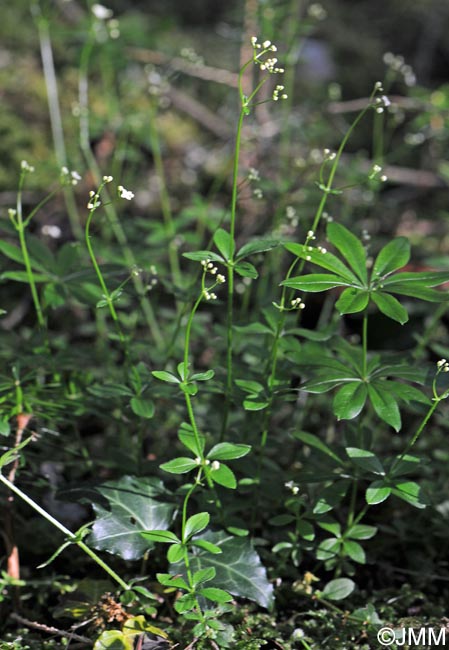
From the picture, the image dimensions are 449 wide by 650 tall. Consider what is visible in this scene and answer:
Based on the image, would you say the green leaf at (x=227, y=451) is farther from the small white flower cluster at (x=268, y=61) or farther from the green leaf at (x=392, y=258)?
the small white flower cluster at (x=268, y=61)

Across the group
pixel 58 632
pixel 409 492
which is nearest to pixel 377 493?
pixel 409 492

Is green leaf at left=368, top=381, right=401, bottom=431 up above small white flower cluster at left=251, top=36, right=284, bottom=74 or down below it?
below

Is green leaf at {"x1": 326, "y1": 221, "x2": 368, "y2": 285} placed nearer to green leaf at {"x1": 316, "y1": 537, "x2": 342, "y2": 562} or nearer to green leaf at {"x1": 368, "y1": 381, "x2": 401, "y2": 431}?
green leaf at {"x1": 368, "y1": 381, "x2": 401, "y2": 431}

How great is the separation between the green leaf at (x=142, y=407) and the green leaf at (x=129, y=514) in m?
0.20

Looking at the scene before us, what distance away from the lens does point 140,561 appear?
1806 mm

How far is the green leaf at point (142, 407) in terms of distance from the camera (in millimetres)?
1573

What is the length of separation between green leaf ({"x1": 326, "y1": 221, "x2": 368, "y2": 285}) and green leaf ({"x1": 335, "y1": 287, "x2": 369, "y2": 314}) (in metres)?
0.08

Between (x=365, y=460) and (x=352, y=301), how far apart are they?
38 centimetres

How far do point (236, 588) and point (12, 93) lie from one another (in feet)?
10.7

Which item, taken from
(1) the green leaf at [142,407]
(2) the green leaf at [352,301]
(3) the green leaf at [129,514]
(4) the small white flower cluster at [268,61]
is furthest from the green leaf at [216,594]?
(4) the small white flower cluster at [268,61]

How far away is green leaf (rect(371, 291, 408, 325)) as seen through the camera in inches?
56.1

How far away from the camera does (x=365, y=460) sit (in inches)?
60.6

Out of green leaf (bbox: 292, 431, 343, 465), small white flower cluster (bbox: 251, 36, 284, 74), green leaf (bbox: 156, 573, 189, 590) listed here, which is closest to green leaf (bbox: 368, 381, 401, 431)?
green leaf (bbox: 292, 431, 343, 465)

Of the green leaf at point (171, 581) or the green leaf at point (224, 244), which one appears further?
the green leaf at point (224, 244)
